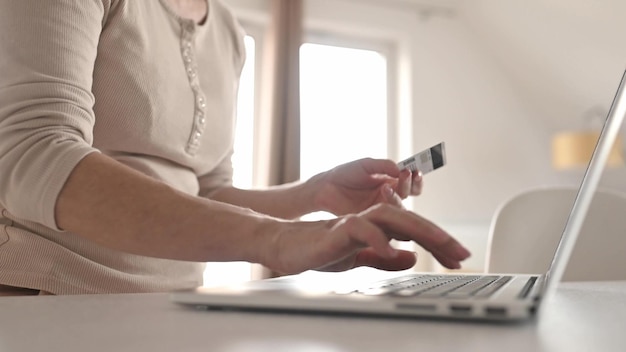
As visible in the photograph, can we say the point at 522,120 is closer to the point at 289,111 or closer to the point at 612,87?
the point at 612,87

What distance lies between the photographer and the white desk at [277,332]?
1.08ft

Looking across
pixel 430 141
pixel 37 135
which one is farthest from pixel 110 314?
pixel 430 141

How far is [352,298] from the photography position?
0.43m

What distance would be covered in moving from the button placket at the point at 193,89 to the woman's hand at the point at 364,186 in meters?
0.23

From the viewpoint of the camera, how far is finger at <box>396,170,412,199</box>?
0.91 m

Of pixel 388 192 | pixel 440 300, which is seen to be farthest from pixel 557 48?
pixel 440 300

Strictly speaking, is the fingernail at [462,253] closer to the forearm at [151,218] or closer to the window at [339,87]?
the forearm at [151,218]

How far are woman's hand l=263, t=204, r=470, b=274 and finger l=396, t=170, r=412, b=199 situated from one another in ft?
1.12

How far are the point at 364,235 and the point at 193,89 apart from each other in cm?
59

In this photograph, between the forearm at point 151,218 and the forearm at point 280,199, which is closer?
the forearm at point 151,218

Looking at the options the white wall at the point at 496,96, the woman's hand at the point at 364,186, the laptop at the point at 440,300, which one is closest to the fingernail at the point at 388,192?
the woman's hand at the point at 364,186

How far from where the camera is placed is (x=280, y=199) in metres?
1.12

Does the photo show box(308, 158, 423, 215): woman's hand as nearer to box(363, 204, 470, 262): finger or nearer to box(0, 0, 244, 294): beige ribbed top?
box(0, 0, 244, 294): beige ribbed top

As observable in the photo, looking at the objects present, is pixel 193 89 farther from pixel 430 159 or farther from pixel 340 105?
pixel 340 105
